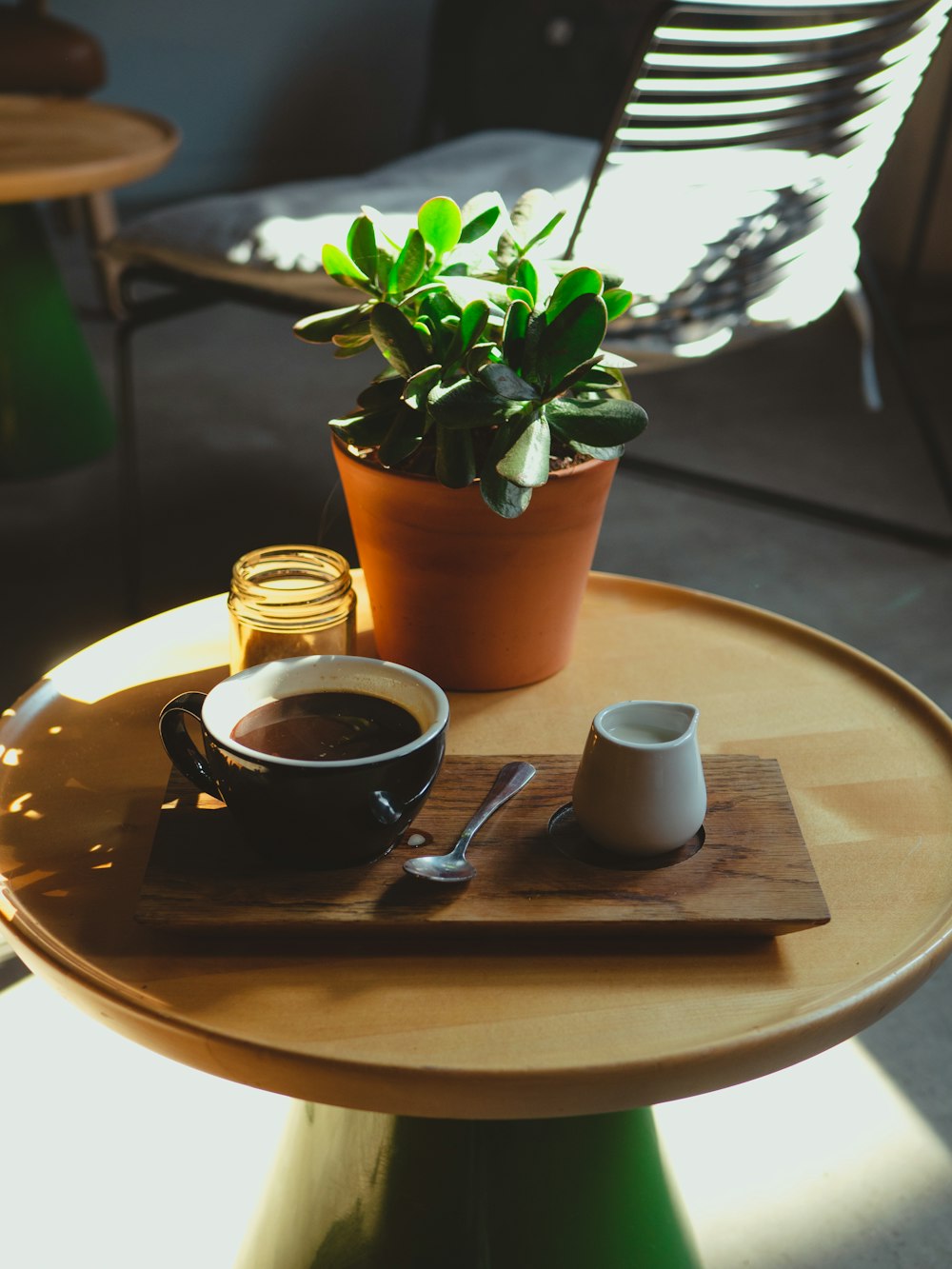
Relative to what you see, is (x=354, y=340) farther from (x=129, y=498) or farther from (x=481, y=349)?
(x=129, y=498)

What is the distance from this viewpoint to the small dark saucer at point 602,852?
23.3 inches

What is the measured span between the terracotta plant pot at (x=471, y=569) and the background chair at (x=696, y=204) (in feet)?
2.15

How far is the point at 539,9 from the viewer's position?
119 inches

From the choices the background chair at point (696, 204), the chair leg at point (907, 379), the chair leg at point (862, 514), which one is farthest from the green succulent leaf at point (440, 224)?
the chair leg at point (907, 379)

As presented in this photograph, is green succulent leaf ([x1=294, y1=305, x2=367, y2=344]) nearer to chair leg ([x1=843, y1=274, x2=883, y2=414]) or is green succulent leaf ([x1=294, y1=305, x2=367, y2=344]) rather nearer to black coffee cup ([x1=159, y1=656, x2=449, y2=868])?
black coffee cup ([x1=159, y1=656, x2=449, y2=868])

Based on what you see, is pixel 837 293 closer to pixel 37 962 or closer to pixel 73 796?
pixel 73 796

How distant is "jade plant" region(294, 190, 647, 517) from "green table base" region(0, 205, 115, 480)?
152 centimetres

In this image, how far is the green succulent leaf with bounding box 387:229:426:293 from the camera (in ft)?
2.28

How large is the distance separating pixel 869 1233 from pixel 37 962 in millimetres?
668

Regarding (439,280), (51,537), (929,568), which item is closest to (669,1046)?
(439,280)

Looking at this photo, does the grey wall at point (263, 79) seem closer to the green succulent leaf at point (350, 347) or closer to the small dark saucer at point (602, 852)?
the green succulent leaf at point (350, 347)

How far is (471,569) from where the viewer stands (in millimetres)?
736

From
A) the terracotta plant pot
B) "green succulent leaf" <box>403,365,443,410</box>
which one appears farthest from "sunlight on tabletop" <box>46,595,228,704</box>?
"green succulent leaf" <box>403,365,443,410</box>

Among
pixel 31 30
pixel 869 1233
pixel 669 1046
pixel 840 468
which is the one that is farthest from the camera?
pixel 31 30
